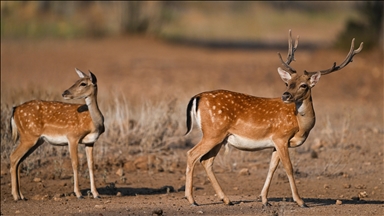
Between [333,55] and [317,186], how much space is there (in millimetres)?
14644

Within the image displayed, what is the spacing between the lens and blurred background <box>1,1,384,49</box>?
1110 inches

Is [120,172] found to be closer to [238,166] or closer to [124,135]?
[124,135]

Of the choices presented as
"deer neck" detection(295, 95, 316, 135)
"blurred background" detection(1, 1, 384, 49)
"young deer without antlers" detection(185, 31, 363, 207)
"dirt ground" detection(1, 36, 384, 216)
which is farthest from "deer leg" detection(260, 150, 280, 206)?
"blurred background" detection(1, 1, 384, 49)

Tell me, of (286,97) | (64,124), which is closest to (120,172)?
(64,124)

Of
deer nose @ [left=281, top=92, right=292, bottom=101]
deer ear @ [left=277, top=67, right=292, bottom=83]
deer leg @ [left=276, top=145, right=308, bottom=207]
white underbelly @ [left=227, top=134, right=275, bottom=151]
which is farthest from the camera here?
deer ear @ [left=277, top=67, right=292, bottom=83]

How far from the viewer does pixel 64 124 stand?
439 inches

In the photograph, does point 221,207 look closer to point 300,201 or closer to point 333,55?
point 300,201

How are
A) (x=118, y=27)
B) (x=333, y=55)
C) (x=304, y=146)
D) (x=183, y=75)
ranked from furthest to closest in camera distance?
(x=118, y=27) → (x=333, y=55) → (x=183, y=75) → (x=304, y=146)

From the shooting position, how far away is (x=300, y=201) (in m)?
9.95

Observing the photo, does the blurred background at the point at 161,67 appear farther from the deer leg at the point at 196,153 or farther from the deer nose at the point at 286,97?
the deer nose at the point at 286,97

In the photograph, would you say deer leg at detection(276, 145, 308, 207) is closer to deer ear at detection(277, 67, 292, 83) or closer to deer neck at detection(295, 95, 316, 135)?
deer neck at detection(295, 95, 316, 135)

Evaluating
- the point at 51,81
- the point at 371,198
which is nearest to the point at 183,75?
the point at 51,81

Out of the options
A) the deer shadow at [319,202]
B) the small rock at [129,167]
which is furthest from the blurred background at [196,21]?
the deer shadow at [319,202]

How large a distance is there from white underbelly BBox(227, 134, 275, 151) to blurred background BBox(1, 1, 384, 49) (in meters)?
14.7
